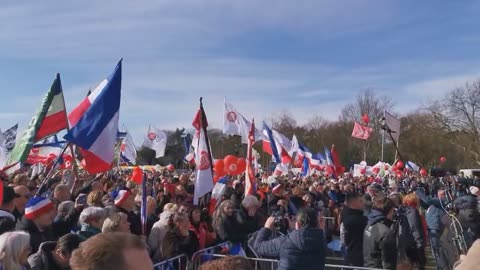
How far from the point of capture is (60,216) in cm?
696

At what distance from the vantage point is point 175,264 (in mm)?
Answer: 6523

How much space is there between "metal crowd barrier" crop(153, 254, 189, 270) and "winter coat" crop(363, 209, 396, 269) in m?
2.40

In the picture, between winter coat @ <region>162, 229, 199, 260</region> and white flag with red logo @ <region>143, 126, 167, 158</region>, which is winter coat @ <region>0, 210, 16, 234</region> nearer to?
winter coat @ <region>162, 229, 199, 260</region>

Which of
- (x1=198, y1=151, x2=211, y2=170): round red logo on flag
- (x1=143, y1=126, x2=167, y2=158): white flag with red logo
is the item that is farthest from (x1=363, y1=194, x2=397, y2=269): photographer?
(x1=143, y1=126, x2=167, y2=158): white flag with red logo

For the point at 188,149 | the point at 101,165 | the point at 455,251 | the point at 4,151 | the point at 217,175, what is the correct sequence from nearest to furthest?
the point at 101,165
the point at 455,251
the point at 4,151
the point at 217,175
the point at 188,149

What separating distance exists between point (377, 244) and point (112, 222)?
348cm

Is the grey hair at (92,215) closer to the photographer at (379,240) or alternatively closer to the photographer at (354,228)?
the photographer at (379,240)

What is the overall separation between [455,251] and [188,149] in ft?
65.5

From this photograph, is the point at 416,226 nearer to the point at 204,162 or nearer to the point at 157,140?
the point at 204,162

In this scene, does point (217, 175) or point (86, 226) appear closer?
point (86, 226)

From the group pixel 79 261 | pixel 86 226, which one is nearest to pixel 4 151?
pixel 86 226

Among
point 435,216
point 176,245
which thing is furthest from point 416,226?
point 176,245

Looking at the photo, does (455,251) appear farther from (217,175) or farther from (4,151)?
(4,151)

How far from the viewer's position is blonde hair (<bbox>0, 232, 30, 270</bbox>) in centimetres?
420
